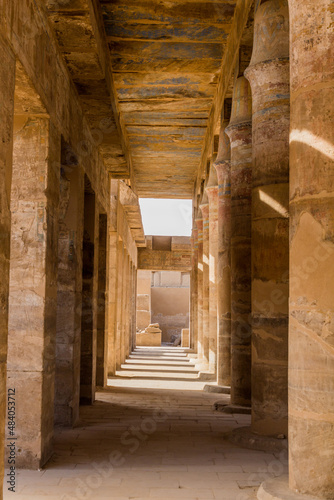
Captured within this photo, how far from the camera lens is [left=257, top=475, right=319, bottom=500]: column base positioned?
12.3 feet

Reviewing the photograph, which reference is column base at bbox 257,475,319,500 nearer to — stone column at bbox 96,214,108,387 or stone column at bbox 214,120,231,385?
stone column at bbox 214,120,231,385

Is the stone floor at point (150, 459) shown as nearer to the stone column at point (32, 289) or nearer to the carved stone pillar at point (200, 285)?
the stone column at point (32, 289)

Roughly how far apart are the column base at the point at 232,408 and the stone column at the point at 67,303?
2129mm

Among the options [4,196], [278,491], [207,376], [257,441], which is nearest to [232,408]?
[257,441]

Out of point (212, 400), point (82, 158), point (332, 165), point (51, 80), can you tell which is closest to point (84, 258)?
point (82, 158)

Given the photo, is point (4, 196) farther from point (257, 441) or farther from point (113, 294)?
point (113, 294)

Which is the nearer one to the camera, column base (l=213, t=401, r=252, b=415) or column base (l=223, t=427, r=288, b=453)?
column base (l=223, t=427, r=288, b=453)

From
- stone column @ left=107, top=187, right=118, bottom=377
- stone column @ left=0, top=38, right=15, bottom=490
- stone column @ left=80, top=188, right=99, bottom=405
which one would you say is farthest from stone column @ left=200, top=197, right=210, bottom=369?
stone column @ left=0, top=38, right=15, bottom=490

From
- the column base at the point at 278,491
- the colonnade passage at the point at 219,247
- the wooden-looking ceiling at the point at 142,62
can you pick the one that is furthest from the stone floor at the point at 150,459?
the wooden-looking ceiling at the point at 142,62

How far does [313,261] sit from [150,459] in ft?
8.46

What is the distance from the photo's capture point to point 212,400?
898cm

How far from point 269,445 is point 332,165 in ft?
9.80

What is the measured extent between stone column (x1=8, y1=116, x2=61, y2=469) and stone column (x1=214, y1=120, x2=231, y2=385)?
5033mm


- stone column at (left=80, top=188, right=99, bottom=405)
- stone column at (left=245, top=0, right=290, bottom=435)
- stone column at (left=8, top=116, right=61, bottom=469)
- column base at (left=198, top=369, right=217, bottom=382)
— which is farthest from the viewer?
column base at (left=198, top=369, right=217, bottom=382)
